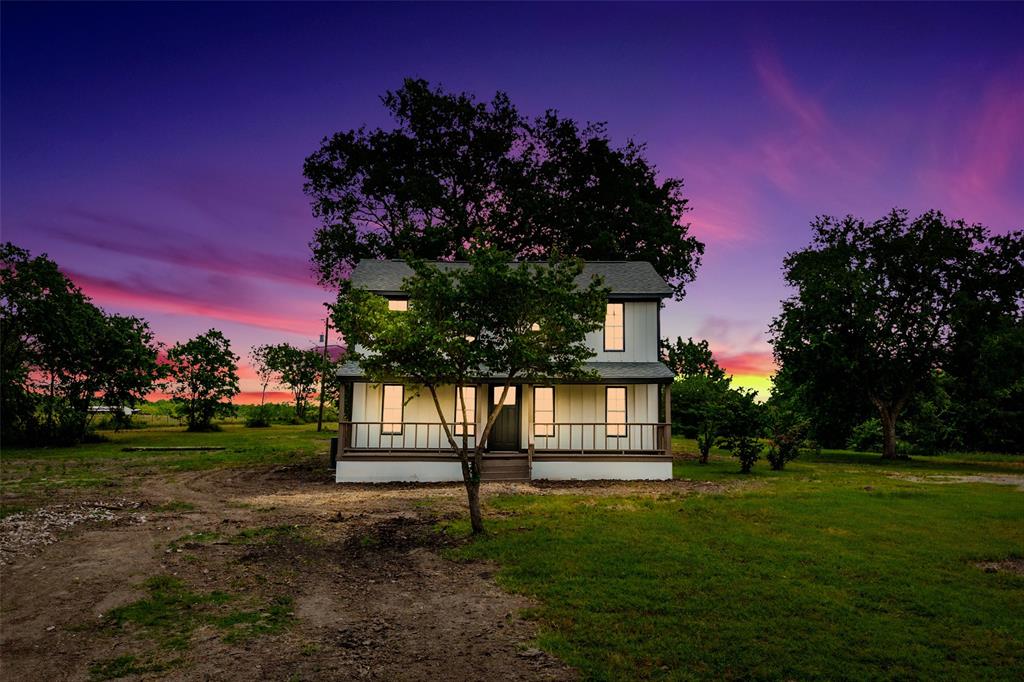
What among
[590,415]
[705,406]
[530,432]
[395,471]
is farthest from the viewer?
[705,406]

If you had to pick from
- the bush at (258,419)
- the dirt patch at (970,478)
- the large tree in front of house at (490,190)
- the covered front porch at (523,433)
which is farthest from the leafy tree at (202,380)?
the dirt patch at (970,478)

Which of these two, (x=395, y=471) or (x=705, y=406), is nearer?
(x=395, y=471)

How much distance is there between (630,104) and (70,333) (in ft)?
105

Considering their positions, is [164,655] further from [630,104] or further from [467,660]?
[630,104]

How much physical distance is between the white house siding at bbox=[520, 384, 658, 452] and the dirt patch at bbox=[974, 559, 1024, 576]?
11.8 metres

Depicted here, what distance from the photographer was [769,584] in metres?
8.02

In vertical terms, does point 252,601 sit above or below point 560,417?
below

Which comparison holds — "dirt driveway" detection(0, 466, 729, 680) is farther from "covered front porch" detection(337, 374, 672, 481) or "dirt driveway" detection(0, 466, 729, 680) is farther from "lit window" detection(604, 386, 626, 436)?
"lit window" detection(604, 386, 626, 436)

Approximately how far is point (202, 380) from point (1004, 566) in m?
49.7

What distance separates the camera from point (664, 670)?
5609mm

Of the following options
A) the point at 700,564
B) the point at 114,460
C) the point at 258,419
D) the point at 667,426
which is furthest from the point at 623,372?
the point at 258,419

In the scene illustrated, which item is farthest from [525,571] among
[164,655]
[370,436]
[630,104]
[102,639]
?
[630,104]

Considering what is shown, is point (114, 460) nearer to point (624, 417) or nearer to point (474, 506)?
point (474, 506)

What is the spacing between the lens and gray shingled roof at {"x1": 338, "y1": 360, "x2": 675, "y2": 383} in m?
19.5
